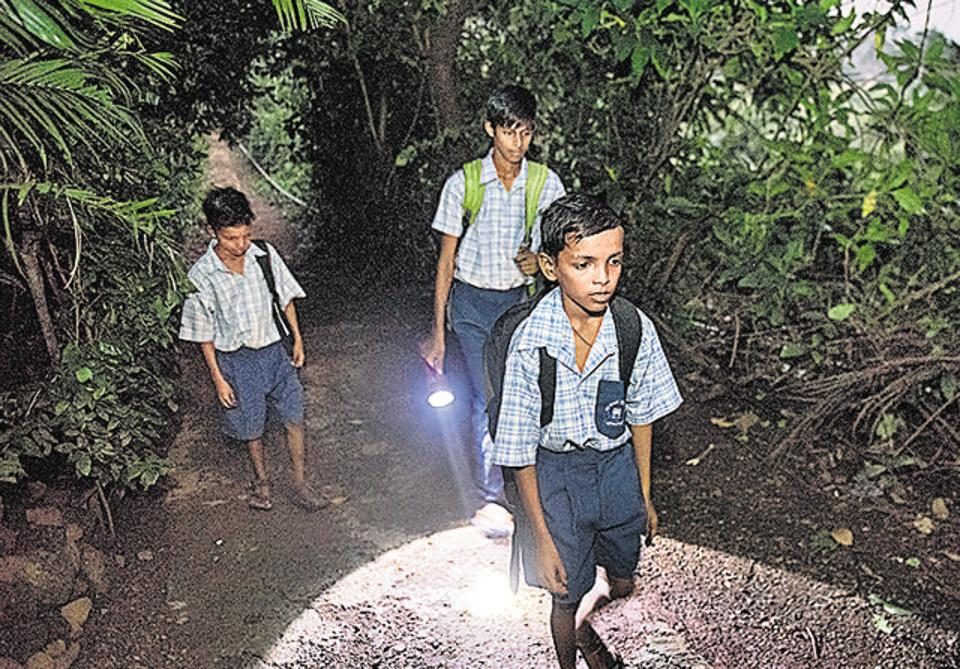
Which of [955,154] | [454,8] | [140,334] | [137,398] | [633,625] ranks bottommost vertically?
[633,625]

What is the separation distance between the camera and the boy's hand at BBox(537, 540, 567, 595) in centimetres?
281

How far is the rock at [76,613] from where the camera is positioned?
11.7ft

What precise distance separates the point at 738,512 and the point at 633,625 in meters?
0.94

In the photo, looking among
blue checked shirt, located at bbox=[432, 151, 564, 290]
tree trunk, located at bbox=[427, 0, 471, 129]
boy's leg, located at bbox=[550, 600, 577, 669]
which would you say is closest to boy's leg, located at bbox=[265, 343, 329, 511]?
blue checked shirt, located at bbox=[432, 151, 564, 290]

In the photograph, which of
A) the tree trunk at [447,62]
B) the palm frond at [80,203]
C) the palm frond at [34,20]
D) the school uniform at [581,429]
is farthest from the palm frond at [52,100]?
the tree trunk at [447,62]

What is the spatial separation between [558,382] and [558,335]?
133 mm

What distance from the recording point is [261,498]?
4387 mm

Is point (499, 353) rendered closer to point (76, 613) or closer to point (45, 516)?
point (76, 613)

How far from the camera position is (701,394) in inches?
206

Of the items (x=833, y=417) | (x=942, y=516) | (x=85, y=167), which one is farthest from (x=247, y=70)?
(x=942, y=516)

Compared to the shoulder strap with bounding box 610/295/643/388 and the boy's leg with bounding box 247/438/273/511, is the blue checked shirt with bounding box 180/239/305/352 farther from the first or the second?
the shoulder strap with bounding box 610/295/643/388

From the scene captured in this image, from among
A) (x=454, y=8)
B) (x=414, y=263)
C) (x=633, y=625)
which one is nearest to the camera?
(x=633, y=625)

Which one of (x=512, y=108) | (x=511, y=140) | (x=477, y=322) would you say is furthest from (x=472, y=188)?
(x=477, y=322)

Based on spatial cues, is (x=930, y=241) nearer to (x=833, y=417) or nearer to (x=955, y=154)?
(x=955, y=154)
